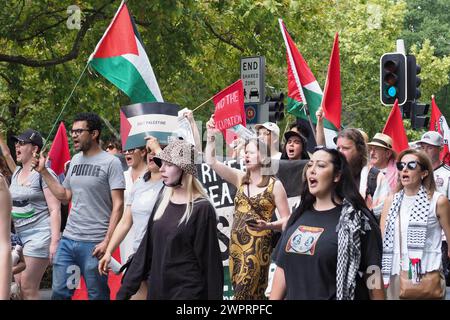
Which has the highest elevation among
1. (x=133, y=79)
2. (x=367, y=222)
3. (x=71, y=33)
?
(x=71, y=33)

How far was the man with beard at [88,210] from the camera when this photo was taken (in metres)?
9.62

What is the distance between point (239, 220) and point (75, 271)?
164cm

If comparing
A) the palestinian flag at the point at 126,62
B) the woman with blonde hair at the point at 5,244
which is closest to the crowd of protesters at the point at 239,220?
the woman with blonde hair at the point at 5,244

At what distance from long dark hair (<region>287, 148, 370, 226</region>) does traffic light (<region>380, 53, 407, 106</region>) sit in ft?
33.3

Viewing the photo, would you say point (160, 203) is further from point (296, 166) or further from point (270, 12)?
point (270, 12)

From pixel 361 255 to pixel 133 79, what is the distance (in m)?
4.97

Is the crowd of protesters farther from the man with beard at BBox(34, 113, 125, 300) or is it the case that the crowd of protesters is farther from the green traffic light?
the green traffic light

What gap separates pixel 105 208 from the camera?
9805 mm

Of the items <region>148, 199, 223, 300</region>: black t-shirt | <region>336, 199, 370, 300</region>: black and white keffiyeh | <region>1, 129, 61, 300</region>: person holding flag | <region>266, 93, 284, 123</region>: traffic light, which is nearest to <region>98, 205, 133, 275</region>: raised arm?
<region>1, 129, 61, 300</region>: person holding flag

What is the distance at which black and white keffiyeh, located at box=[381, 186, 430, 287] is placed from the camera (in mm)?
8445

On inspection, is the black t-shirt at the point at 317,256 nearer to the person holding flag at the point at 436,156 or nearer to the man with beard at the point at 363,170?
the man with beard at the point at 363,170

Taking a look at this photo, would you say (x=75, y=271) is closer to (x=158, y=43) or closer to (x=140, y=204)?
(x=140, y=204)
